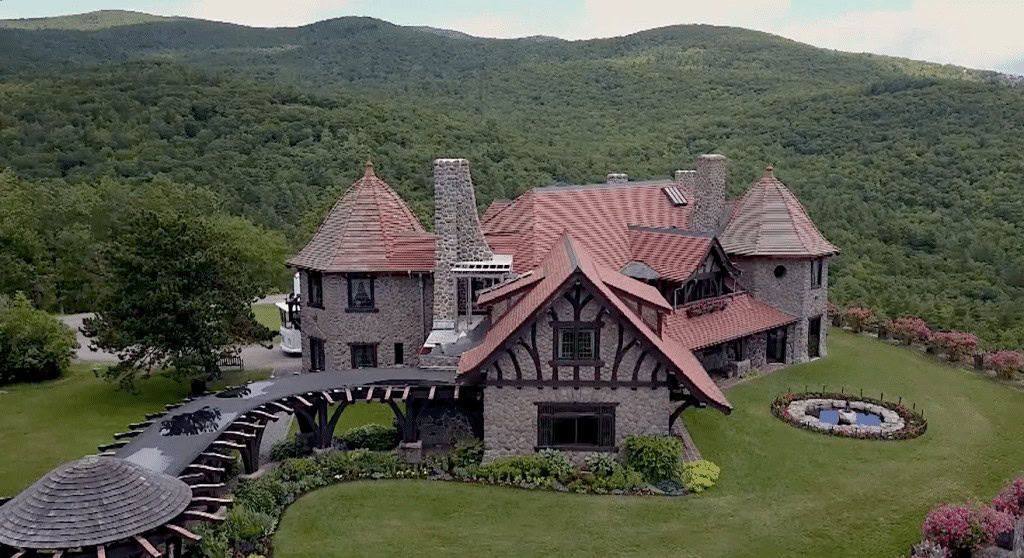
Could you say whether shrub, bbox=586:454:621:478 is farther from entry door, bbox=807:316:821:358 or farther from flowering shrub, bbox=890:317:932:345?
flowering shrub, bbox=890:317:932:345

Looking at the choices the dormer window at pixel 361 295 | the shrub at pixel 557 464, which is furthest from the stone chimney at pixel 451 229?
the shrub at pixel 557 464

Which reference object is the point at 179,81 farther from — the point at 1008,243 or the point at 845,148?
the point at 1008,243

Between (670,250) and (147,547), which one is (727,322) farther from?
(147,547)

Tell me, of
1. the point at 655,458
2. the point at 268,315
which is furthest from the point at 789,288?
the point at 268,315

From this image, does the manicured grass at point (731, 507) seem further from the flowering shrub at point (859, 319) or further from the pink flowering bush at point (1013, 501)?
the flowering shrub at point (859, 319)

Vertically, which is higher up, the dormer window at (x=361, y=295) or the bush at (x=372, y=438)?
the dormer window at (x=361, y=295)
